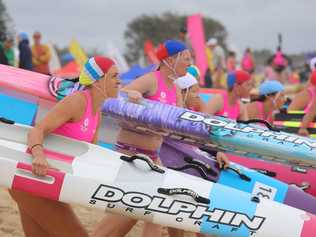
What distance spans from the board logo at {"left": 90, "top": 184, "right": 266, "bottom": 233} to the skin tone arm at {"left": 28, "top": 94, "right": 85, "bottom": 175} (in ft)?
1.30

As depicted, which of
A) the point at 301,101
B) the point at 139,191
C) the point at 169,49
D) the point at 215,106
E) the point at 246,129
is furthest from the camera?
the point at 301,101

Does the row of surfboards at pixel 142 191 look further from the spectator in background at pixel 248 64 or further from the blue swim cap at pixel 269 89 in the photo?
the spectator in background at pixel 248 64

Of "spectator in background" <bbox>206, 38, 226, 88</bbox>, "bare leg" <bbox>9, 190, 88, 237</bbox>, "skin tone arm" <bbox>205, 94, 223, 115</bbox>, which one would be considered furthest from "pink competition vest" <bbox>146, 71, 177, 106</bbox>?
"spectator in background" <bbox>206, 38, 226, 88</bbox>

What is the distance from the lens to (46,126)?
3719 millimetres

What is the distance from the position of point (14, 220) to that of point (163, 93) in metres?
1.92

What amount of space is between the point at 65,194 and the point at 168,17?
60.3 meters

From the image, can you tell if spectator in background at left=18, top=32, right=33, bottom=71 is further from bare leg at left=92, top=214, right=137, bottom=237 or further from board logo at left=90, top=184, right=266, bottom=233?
board logo at left=90, top=184, right=266, bottom=233

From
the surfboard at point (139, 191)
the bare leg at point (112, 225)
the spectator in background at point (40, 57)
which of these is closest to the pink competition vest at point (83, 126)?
the surfboard at point (139, 191)

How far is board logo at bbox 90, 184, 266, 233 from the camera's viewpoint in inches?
151

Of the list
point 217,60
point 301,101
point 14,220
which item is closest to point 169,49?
point 14,220

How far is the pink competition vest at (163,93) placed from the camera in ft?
16.9

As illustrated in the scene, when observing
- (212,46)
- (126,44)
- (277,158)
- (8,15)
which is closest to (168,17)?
(126,44)

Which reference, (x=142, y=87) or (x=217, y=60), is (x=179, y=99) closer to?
(x=142, y=87)

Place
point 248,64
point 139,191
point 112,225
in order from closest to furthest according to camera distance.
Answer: point 139,191, point 112,225, point 248,64
